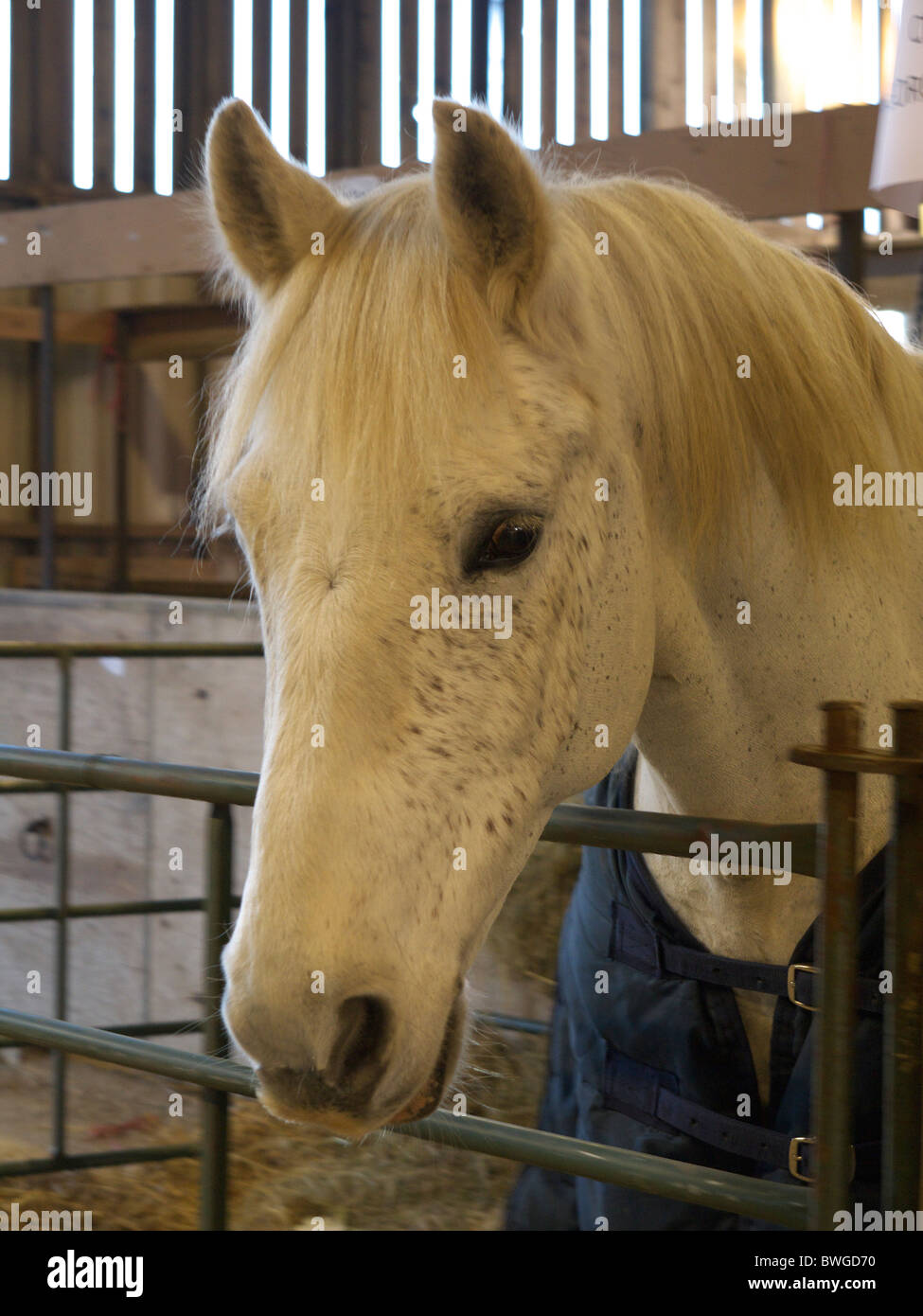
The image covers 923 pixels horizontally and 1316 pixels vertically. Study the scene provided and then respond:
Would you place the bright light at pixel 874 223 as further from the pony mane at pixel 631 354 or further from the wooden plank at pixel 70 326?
the wooden plank at pixel 70 326

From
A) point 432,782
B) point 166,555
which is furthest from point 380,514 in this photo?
point 166,555

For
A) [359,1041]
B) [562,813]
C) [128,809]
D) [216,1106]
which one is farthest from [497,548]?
[128,809]

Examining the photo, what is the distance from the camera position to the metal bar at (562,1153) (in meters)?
0.79

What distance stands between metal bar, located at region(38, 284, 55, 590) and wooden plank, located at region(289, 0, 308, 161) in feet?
3.65

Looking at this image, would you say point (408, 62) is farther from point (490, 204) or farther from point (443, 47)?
point (490, 204)

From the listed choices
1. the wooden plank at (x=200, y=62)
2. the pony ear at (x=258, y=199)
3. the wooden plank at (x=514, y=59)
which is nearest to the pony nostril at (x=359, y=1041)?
the pony ear at (x=258, y=199)

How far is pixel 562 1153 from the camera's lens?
87 centimetres

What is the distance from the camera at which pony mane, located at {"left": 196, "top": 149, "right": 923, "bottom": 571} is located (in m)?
0.84

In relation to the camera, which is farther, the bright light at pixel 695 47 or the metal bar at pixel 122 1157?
the bright light at pixel 695 47

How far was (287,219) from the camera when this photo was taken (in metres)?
0.96

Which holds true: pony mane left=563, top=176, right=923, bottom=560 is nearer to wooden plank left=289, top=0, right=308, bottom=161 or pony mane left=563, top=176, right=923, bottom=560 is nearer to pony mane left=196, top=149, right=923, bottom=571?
pony mane left=196, top=149, right=923, bottom=571

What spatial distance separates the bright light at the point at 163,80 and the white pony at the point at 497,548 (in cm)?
424

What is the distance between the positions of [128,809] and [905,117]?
299cm
